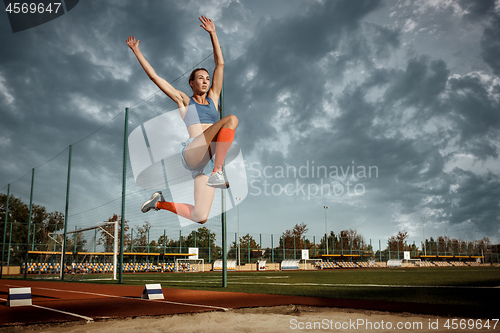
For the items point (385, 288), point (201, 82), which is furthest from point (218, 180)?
point (385, 288)

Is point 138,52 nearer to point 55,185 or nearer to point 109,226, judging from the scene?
point 109,226

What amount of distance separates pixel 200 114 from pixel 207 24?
0.85 meters

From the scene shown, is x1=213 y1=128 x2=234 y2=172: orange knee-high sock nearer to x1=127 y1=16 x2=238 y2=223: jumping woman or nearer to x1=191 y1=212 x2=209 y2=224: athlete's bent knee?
x1=127 y1=16 x2=238 y2=223: jumping woman

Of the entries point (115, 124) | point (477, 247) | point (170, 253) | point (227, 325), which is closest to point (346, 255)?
point (170, 253)

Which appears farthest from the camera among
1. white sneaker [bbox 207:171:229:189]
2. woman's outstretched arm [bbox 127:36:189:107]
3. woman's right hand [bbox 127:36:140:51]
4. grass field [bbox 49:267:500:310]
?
grass field [bbox 49:267:500:310]

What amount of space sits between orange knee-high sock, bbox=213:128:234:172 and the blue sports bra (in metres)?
0.41

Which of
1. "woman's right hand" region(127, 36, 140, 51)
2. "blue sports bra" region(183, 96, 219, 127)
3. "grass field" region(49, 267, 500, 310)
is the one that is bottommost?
"grass field" region(49, 267, 500, 310)

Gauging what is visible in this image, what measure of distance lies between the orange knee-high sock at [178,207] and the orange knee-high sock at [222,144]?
1.91 feet

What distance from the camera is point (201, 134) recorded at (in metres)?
2.98

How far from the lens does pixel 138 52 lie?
11.3 feet

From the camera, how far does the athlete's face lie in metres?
3.31

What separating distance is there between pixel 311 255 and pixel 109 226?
39067 millimetres

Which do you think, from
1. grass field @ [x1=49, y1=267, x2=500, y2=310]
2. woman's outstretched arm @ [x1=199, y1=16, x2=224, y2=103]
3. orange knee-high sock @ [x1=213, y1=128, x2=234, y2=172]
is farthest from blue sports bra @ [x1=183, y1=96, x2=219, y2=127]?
grass field @ [x1=49, y1=267, x2=500, y2=310]

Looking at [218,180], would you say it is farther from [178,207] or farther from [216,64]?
[216,64]
